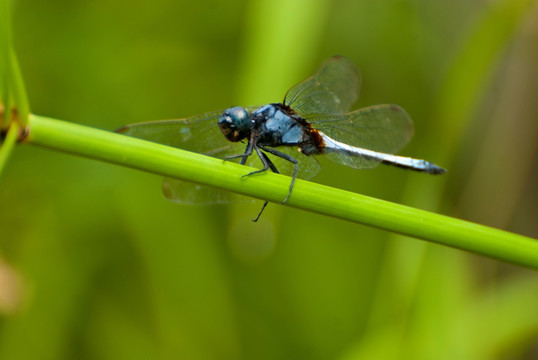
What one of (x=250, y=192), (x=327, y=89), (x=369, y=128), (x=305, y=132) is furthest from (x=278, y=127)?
(x=250, y=192)

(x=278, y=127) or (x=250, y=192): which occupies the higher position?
(x=250, y=192)

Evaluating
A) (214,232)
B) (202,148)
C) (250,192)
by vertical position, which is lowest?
(214,232)

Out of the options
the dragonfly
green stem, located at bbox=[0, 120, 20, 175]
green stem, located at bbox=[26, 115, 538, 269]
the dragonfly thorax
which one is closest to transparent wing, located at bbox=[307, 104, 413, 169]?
the dragonfly

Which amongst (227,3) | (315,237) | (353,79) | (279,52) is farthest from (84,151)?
(227,3)

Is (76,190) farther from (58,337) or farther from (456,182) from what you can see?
(456,182)

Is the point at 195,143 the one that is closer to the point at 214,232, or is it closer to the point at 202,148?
the point at 202,148

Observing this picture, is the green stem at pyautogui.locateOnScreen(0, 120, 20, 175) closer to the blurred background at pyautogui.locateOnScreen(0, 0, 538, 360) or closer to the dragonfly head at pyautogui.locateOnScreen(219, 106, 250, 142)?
the dragonfly head at pyautogui.locateOnScreen(219, 106, 250, 142)
